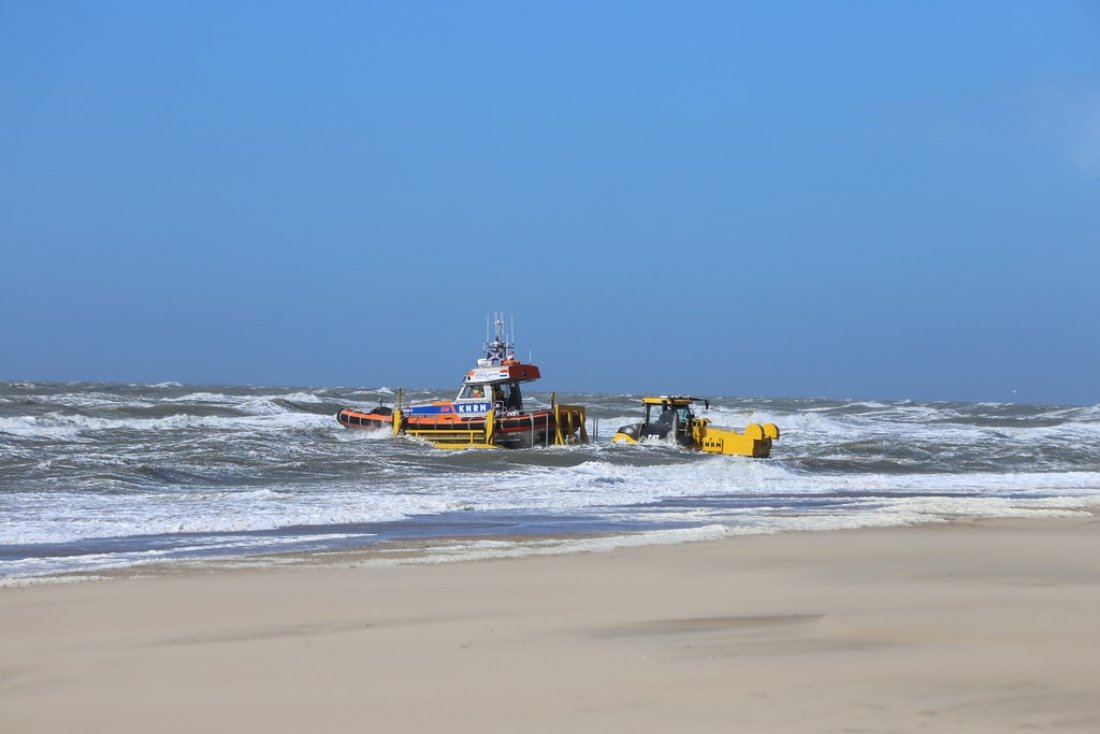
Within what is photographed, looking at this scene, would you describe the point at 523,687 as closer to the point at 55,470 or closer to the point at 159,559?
the point at 159,559

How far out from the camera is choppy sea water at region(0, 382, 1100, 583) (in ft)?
34.7

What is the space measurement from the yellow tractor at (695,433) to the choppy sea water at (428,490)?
503 mm

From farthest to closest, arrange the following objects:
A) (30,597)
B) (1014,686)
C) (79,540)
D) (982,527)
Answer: (982,527) → (79,540) → (30,597) → (1014,686)

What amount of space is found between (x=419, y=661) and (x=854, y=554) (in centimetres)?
501

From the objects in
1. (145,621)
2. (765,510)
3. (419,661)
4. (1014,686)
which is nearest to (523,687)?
(419,661)

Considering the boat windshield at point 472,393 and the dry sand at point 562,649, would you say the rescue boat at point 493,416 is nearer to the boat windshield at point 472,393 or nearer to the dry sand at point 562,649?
the boat windshield at point 472,393

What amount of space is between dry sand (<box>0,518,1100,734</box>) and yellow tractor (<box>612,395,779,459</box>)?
1659 centimetres

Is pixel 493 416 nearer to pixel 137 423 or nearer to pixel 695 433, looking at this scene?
pixel 695 433

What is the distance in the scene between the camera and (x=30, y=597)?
22.6 ft

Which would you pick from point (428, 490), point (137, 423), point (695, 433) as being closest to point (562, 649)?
point (428, 490)

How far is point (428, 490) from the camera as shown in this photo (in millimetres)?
16578

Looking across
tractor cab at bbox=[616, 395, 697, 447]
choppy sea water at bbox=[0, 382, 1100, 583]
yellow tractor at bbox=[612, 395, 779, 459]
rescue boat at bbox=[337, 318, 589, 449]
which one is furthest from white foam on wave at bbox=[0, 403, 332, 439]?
yellow tractor at bbox=[612, 395, 779, 459]

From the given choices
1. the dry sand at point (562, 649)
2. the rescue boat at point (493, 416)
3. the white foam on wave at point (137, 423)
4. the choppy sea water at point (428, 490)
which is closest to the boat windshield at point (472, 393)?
the rescue boat at point (493, 416)

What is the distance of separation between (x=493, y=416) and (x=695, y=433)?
15.7 feet
